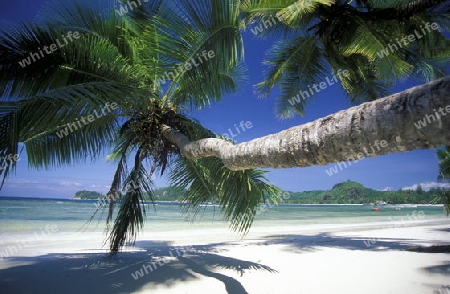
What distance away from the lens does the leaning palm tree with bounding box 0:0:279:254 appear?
3.37 m

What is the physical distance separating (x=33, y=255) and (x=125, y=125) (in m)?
4.46

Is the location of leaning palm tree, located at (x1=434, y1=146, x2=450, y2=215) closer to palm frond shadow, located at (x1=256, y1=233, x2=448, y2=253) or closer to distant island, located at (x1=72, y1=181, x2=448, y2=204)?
palm frond shadow, located at (x1=256, y1=233, x2=448, y2=253)

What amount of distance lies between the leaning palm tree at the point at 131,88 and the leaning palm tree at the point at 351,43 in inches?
49.9

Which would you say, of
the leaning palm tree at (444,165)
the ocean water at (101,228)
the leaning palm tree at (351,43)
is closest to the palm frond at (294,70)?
the leaning palm tree at (351,43)

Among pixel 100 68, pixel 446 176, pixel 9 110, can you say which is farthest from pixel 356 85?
pixel 446 176

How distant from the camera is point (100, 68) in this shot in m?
4.37

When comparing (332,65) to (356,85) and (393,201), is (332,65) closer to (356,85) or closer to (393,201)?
(356,85)

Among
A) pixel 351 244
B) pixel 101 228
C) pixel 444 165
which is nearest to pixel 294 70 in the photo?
pixel 351 244

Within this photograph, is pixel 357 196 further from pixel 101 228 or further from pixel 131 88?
pixel 131 88

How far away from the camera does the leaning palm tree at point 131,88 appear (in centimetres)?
337

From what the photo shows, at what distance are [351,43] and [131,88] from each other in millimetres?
5147

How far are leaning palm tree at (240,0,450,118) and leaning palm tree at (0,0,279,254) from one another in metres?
1.27

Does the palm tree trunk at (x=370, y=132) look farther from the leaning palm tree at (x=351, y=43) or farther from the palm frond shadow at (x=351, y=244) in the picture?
the palm frond shadow at (x=351, y=244)

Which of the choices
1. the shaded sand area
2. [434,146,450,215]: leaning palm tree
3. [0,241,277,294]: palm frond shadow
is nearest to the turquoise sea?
[0,241,277,294]: palm frond shadow
